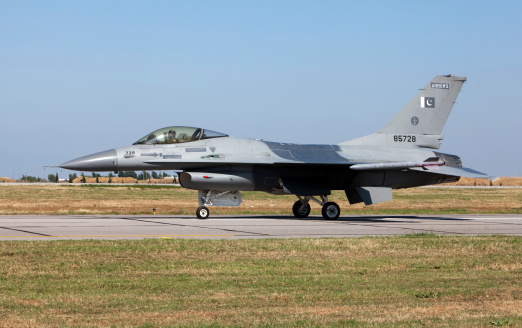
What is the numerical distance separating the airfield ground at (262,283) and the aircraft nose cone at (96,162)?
7928 millimetres

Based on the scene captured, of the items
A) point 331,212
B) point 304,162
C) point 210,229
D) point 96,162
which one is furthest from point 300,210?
point 96,162

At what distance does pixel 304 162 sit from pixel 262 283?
13.4 m

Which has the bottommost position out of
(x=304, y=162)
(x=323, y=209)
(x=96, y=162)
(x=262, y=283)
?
(x=262, y=283)

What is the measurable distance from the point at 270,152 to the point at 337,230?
583cm

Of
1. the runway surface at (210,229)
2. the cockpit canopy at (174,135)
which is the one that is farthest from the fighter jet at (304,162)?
the runway surface at (210,229)

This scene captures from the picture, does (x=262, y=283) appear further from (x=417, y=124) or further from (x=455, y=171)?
(x=417, y=124)

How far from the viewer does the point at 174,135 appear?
2259 centimetres

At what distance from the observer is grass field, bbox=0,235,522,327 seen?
Result: 7.30 metres

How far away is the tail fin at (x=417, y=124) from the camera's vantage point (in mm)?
25531

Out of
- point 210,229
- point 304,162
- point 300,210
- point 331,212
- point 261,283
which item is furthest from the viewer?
point 300,210

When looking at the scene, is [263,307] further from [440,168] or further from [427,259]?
[440,168]

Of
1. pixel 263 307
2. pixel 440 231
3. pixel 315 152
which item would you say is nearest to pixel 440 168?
pixel 315 152

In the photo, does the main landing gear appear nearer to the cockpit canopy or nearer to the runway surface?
the runway surface

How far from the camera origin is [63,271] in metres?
10.5
